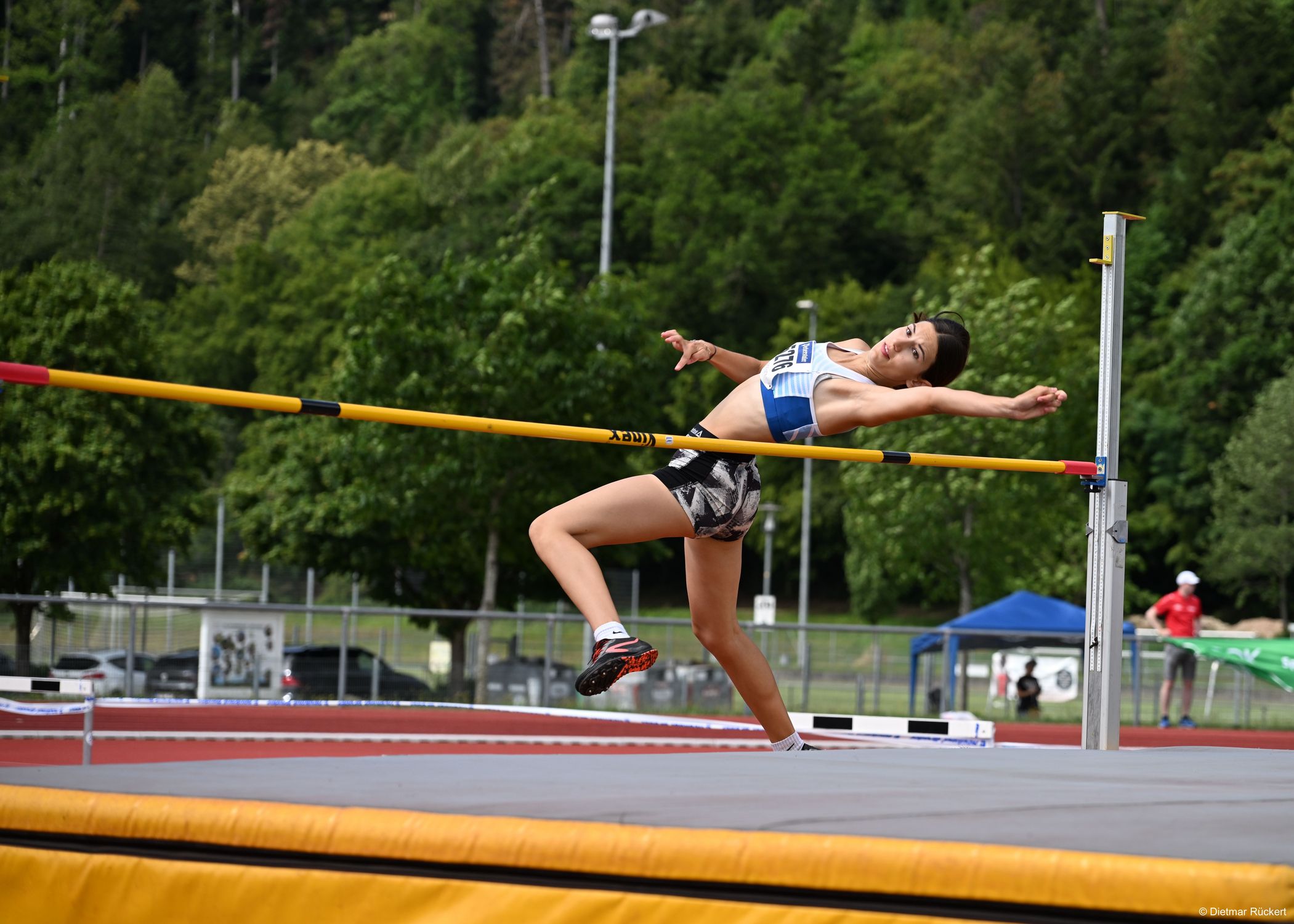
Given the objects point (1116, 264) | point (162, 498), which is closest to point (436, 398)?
point (162, 498)

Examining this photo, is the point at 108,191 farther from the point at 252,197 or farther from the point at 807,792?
the point at 807,792

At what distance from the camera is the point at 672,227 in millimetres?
56844

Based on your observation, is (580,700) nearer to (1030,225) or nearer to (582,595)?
(582,595)

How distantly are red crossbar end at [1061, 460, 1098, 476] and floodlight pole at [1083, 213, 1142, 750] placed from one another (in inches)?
3.3

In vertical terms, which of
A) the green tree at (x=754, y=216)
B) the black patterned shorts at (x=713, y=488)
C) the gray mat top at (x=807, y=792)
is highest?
the green tree at (x=754, y=216)

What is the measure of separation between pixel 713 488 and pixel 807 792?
198 cm

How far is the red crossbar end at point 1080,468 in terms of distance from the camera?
20.4ft

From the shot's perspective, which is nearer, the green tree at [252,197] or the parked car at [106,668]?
the parked car at [106,668]

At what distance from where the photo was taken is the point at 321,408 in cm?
468

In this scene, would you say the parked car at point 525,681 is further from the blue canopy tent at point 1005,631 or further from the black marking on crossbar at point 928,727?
the black marking on crossbar at point 928,727

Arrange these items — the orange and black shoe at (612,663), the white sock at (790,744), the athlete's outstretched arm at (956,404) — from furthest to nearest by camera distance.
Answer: the white sock at (790,744), the athlete's outstretched arm at (956,404), the orange and black shoe at (612,663)

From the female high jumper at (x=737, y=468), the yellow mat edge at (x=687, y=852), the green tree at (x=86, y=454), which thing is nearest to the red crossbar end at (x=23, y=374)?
the yellow mat edge at (x=687, y=852)

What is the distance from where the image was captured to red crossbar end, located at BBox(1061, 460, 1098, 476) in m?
6.23

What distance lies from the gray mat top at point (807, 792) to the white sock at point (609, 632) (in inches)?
14.1
